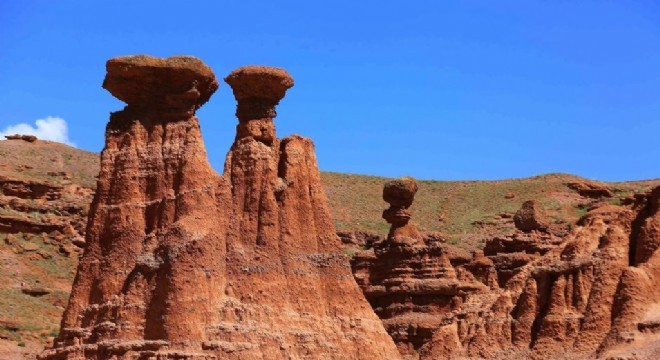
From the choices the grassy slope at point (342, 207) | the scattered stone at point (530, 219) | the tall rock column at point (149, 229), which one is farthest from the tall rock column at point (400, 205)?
the tall rock column at point (149, 229)

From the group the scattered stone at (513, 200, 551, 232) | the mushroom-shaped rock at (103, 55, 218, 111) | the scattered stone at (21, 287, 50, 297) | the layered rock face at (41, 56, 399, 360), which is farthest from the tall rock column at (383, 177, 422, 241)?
the mushroom-shaped rock at (103, 55, 218, 111)

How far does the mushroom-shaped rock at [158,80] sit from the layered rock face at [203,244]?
5cm

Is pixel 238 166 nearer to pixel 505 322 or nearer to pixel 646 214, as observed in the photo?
pixel 505 322

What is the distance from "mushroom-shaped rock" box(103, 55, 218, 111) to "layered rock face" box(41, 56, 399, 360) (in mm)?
50

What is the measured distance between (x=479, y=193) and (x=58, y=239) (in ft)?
204

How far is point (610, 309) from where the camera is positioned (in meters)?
47.9

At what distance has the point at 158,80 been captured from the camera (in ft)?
159

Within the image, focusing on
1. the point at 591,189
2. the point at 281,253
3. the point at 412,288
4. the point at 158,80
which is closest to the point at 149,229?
the point at 281,253

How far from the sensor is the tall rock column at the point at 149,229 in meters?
44.5

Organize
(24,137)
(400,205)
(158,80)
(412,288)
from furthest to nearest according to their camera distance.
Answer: (24,137) → (400,205) → (412,288) → (158,80)

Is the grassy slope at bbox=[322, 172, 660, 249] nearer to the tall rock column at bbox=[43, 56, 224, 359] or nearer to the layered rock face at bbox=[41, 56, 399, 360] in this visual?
the layered rock face at bbox=[41, 56, 399, 360]

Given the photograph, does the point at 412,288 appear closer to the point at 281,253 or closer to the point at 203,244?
the point at 281,253

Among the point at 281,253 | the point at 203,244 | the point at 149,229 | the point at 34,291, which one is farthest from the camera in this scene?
the point at 34,291

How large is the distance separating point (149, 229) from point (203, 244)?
2.44 m
